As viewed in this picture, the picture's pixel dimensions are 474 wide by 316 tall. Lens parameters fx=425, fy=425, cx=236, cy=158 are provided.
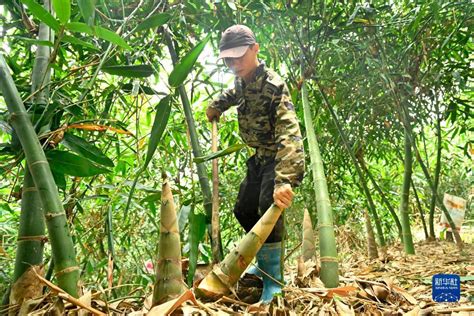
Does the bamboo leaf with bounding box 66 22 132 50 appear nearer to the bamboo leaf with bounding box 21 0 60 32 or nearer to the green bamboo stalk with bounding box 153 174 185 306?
the bamboo leaf with bounding box 21 0 60 32

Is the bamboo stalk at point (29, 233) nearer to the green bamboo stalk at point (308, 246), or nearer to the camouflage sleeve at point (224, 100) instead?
the camouflage sleeve at point (224, 100)

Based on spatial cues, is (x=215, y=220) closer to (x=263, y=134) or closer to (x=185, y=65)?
(x=185, y=65)

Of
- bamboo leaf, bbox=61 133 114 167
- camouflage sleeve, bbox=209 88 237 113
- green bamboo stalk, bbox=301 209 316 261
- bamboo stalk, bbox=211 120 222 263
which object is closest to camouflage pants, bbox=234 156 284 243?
green bamboo stalk, bbox=301 209 316 261

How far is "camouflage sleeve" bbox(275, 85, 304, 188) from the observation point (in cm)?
133

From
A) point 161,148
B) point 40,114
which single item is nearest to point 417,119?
point 161,148

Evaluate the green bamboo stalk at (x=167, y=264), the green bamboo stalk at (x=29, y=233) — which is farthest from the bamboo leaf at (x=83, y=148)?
the green bamboo stalk at (x=167, y=264)

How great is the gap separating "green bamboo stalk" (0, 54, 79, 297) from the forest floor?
4cm

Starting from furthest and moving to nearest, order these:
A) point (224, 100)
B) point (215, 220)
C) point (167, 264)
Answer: point (224, 100) → point (215, 220) → point (167, 264)

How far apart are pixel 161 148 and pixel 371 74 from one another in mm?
1019

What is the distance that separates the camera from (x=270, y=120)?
1572mm

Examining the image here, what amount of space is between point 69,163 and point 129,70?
0.86ft

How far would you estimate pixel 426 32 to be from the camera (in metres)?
1.97

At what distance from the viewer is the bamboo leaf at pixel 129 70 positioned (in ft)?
3.12

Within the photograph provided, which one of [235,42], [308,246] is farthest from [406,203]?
[235,42]
